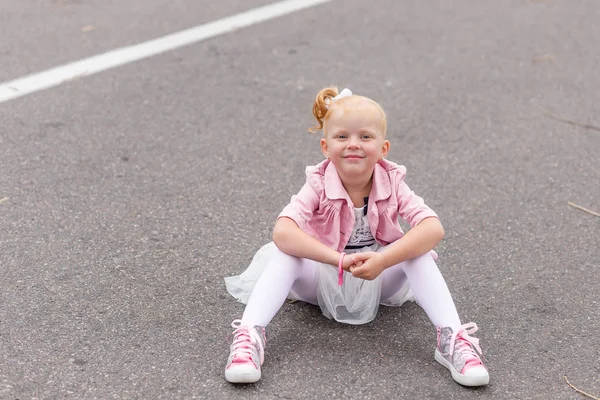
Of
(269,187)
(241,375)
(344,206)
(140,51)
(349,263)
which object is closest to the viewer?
(241,375)

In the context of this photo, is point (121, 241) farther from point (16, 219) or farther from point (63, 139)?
point (63, 139)

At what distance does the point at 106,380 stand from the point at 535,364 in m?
1.40

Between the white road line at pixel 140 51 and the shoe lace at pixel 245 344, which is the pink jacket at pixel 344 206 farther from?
the white road line at pixel 140 51

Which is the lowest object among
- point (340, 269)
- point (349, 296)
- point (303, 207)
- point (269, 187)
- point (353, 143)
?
point (269, 187)

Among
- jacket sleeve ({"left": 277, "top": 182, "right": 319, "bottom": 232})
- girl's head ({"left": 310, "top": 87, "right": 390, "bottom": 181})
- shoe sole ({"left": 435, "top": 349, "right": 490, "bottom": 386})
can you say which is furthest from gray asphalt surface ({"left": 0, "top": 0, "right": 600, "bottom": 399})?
girl's head ({"left": 310, "top": 87, "right": 390, "bottom": 181})

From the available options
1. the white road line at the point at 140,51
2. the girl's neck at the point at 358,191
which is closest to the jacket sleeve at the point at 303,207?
the girl's neck at the point at 358,191

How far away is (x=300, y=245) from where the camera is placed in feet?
9.82

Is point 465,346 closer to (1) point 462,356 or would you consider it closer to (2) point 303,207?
(1) point 462,356

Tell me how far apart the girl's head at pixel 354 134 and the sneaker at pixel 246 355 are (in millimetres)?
617

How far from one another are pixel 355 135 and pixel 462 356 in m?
0.79

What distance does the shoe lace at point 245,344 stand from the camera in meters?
2.88

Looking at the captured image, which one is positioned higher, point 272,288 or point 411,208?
point 411,208

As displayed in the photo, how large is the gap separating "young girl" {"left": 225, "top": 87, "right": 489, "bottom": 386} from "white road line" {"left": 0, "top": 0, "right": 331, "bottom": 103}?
2.61m

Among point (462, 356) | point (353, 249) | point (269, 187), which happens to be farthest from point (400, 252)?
point (269, 187)
